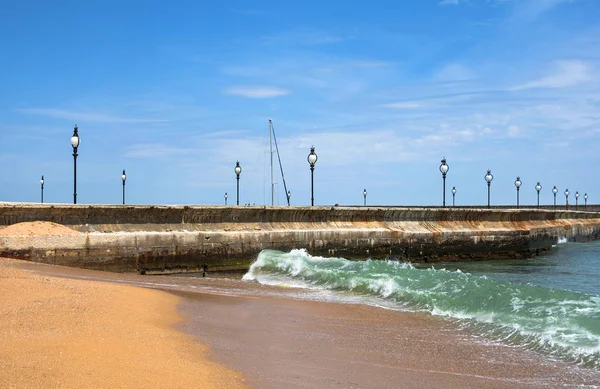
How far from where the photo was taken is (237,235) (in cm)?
1694

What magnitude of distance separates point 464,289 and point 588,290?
4788 mm

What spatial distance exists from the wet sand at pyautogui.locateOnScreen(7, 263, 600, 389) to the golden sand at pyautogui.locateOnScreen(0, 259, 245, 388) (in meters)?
0.32

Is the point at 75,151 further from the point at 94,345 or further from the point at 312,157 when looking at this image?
the point at 94,345

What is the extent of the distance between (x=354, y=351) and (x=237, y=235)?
10.8 metres

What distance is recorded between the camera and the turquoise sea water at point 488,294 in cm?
730

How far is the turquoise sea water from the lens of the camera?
23.9ft

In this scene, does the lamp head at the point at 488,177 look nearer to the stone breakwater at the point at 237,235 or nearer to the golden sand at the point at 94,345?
the stone breakwater at the point at 237,235

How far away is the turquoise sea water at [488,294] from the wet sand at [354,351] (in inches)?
19.6

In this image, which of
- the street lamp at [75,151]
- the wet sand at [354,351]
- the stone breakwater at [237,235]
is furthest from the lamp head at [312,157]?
the wet sand at [354,351]

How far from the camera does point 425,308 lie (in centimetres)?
982

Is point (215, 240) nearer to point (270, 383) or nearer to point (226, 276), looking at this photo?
point (226, 276)

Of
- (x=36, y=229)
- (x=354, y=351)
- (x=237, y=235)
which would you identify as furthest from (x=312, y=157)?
(x=354, y=351)

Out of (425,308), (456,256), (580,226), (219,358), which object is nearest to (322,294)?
(425,308)

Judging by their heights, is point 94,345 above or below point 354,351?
above
